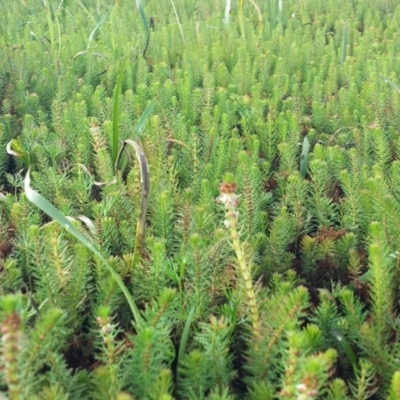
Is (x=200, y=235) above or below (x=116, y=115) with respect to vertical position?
below

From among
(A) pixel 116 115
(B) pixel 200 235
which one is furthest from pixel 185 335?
(A) pixel 116 115

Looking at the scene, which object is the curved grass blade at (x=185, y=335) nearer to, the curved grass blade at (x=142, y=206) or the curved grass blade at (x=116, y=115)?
the curved grass blade at (x=142, y=206)

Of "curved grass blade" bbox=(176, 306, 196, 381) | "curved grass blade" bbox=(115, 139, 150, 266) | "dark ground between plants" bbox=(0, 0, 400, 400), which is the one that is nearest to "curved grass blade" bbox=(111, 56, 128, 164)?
"dark ground between plants" bbox=(0, 0, 400, 400)

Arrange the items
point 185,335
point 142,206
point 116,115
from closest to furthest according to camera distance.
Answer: point 185,335, point 142,206, point 116,115

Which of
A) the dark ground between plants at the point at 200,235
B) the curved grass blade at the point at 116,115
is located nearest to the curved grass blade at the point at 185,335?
the dark ground between plants at the point at 200,235

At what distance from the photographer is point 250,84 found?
2.46 metres

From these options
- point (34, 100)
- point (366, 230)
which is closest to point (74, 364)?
point (366, 230)

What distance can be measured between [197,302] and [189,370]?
0.69ft

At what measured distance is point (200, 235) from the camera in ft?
4.04

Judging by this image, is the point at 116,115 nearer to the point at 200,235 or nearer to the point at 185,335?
the point at 200,235

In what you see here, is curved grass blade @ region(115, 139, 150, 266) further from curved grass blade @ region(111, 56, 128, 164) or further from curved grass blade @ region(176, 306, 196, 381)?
curved grass blade @ region(111, 56, 128, 164)

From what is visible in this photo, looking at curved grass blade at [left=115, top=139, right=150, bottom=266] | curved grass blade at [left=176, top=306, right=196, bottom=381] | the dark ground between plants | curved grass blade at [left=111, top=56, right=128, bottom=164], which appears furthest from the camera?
curved grass blade at [left=111, top=56, right=128, bottom=164]

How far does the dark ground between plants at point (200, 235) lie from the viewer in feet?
2.98

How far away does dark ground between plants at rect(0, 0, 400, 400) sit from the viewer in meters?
0.91
